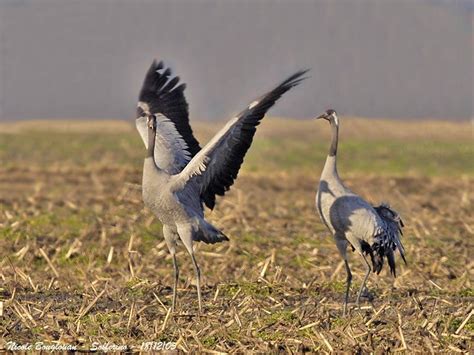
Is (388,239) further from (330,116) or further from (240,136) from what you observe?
(240,136)

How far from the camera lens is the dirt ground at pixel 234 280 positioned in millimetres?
8234

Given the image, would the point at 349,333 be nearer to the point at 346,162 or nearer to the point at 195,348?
the point at 195,348

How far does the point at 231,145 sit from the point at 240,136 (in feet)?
0.37

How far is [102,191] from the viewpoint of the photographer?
1845 cm

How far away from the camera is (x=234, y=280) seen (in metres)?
11.0

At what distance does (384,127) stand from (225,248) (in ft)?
111

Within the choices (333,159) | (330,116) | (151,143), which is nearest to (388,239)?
(333,159)

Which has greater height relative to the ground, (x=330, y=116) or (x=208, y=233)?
(x=330, y=116)

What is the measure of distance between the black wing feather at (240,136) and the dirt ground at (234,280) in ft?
3.59

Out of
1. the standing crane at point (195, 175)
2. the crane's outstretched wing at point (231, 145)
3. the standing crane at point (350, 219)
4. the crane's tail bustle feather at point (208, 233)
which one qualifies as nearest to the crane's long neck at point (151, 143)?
the standing crane at point (195, 175)

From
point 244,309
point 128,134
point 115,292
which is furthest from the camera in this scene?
point 128,134

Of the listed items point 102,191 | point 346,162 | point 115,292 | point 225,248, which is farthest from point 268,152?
point 115,292

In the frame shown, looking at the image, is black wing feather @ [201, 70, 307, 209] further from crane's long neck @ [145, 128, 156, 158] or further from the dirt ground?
the dirt ground

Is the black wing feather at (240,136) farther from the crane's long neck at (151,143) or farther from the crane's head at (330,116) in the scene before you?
the crane's head at (330,116)
